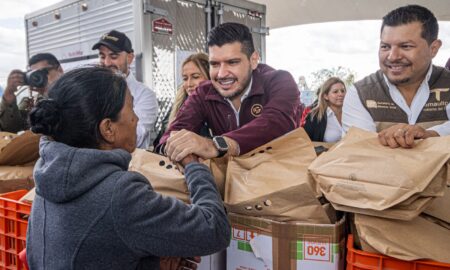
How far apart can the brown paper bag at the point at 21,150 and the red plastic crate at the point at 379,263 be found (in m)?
1.67

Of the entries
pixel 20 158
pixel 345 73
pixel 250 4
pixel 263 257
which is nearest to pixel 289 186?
pixel 263 257

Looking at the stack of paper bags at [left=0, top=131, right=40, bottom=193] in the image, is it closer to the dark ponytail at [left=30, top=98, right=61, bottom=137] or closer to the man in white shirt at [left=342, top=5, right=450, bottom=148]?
the dark ponytail at [left=30, top=98, right=61, bottom=137]

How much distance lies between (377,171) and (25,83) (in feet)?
9.86

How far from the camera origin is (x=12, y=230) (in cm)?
168

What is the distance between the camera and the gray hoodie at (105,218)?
0.95 meters

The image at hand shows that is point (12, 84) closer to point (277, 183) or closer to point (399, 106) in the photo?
point (277, 183)

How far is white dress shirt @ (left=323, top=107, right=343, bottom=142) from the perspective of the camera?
3.81 meters

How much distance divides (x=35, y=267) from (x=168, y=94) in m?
2.86

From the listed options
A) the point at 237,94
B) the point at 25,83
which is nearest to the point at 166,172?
the point at 237,94

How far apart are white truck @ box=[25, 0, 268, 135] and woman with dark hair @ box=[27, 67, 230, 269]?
8.65 feet

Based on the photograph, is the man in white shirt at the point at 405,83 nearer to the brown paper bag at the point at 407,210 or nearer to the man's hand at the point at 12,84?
the brown paper bag at the point at 407,210

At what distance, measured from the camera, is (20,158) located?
212 centimetres

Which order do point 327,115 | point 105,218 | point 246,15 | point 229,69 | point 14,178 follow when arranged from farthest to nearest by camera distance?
point 246,15
point 327,115
point 14,178
point 229,69
point 105,218

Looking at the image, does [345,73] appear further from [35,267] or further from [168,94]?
[35,267]
